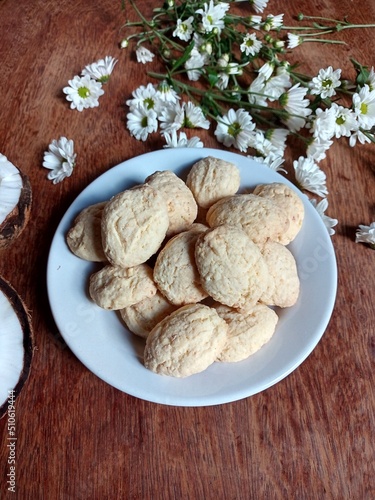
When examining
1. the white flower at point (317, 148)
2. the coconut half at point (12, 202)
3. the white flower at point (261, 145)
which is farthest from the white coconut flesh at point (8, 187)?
the white flower at point (317, 148)

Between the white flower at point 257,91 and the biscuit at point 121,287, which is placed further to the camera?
the white flower at point 257,91

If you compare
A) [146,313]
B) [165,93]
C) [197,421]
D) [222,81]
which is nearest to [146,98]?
[165,93]

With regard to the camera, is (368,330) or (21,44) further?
(21,44)

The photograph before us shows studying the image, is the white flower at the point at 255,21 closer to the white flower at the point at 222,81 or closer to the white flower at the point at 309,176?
the white flower at the point at 222,81

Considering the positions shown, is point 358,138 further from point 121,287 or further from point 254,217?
point 121,287

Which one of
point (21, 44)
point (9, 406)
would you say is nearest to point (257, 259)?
point (9, 406)

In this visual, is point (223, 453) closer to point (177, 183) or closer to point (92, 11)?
→ point (177, 183)
